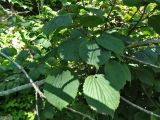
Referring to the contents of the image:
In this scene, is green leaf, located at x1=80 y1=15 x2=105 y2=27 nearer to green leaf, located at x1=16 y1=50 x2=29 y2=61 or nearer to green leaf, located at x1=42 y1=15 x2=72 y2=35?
green leaf, located at x1=42 y1=15 x2=72 y2=35

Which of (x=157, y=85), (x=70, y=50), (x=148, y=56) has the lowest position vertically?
(x=157, y=85)

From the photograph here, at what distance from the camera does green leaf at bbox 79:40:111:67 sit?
146cm

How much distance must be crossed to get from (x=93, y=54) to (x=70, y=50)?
0.35 ft

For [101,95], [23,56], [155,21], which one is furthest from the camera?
[23,56]

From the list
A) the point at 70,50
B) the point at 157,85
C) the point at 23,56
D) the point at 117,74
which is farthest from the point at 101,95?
the point at 23,56

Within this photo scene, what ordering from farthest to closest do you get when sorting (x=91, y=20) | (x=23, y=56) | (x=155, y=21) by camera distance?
1. (x=23, y=56)
2. (x=155, y=21)
3. (x=91, y=20)

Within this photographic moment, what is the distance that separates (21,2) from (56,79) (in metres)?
4.30

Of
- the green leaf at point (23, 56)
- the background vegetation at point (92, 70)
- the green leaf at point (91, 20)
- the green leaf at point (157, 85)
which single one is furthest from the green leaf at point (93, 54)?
the green leaf at point (23, 56)

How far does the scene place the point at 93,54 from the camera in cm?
148

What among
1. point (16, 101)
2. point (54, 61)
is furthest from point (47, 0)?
point (54, 61)

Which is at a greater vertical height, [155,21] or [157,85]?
[155,21]

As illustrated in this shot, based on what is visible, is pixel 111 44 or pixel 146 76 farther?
pixel 146 76

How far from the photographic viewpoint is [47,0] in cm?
606

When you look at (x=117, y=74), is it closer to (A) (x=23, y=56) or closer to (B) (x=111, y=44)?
(B) (x=111, y=44)
